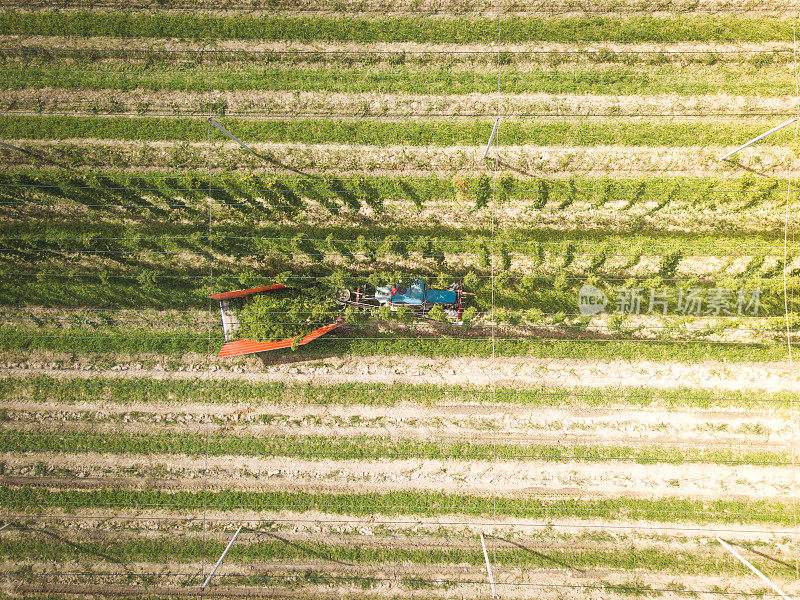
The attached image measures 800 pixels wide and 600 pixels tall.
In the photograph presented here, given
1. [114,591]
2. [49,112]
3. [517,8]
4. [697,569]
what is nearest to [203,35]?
[49,112]

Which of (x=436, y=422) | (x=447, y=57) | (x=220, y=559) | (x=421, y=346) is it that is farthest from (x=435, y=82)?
(x=220, y=559)

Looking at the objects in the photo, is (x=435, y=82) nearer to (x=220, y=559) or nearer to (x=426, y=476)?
(x=426, y=476)

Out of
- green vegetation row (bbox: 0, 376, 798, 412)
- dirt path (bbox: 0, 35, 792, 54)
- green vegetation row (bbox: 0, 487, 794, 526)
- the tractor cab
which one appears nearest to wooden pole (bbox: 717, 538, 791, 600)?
green vegetation row (bbox: 0, 487, 794, 526)

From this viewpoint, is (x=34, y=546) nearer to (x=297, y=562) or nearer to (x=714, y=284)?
(x=297, y=562)

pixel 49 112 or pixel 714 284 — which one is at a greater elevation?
pixel 49 112

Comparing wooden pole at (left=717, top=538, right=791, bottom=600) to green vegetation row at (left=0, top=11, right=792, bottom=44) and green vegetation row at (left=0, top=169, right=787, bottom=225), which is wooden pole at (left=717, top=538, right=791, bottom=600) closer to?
green vegetation row at (left=0, top=169, right=787, bottom=225)
